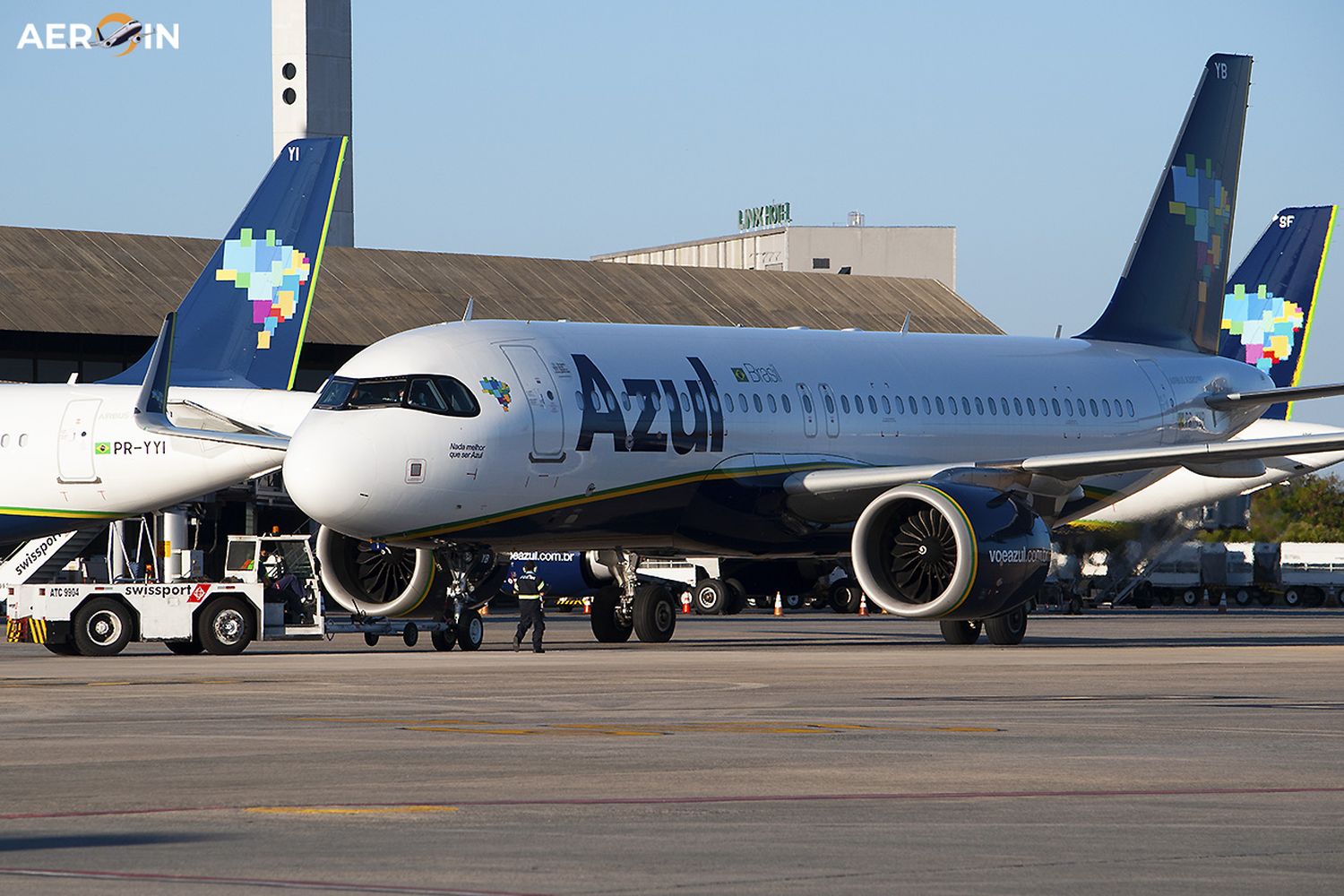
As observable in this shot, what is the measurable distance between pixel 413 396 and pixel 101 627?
5588 millimetres

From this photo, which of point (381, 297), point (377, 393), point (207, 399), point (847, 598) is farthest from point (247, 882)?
point (381, 297)

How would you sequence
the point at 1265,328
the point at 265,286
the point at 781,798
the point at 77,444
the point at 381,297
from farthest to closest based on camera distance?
the point at 381,297
the point at 1265,328
the point at 265,286
the point at 77,444
the point at 781,798

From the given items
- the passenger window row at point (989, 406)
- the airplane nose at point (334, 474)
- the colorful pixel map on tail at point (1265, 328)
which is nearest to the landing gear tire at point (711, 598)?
the colorful pixel map on tail at point (1265, 328)

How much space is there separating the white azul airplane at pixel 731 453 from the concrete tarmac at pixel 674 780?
13.8ft

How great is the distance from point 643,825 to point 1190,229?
32.4 m

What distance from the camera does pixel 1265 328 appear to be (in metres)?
55.7

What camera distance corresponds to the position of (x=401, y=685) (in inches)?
858

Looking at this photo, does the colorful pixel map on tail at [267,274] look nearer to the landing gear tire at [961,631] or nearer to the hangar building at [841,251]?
the landing gear tire at [961,631]

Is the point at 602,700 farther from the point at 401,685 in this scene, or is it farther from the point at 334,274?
the point at 334,274

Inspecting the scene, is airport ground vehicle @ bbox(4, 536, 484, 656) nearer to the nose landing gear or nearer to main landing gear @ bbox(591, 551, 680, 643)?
the nose landing gear

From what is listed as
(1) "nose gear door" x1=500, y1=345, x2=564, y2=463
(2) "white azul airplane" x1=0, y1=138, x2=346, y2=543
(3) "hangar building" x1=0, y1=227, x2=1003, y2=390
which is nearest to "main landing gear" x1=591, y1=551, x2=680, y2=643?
(1) "nose gear door" x1=500, y1=345, x2=564, y2=463

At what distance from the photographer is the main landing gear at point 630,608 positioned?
1297 inches

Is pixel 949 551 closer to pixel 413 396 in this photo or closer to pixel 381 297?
Answer: pixel 413 396

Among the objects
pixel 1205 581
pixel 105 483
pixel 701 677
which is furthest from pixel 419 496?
pixel 1205 581
